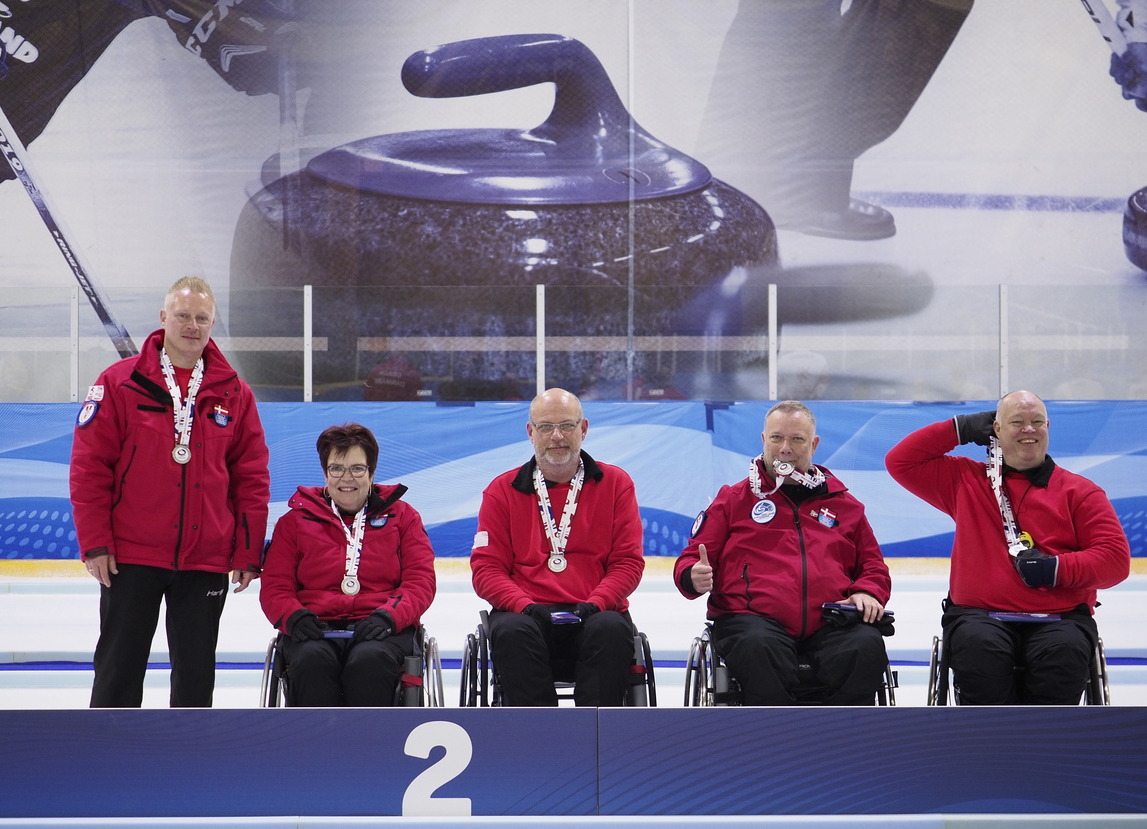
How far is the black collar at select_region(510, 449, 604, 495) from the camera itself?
2.76m

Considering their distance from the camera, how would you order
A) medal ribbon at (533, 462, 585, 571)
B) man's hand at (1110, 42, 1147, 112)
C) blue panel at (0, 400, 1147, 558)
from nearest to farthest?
medal ribbon at (533, 462, 585, 571) < blue panel at (0, 400, 1147, 558) < man's hand at (1110, 42, 1147, 112)

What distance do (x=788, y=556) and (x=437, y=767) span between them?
48.1 inches

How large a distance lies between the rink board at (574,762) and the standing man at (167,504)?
0.80m

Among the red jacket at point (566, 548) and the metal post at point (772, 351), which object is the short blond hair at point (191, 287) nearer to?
the red jacket at point (566, 548)

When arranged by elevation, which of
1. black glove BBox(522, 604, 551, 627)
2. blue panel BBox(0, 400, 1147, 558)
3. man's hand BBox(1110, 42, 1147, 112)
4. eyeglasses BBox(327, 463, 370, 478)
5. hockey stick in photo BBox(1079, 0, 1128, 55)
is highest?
hockey stick in photo BBox(1079, 0, 1128, 55)

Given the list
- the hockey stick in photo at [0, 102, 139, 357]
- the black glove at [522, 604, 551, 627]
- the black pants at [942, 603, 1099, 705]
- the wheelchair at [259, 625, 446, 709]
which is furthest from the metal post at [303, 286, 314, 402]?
the black pants at [942, 603, 1099, 705]

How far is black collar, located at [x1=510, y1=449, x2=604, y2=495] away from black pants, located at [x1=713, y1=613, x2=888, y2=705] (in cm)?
59

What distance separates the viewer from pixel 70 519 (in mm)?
5586

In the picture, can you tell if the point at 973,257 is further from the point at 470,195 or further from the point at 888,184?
the point at 470,195

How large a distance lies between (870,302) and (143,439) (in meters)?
5.07

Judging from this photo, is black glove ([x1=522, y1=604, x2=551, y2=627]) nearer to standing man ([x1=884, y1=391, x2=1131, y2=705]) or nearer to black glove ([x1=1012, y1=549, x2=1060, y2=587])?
standing man ([x1=884, y1=391, x2=1131, y2=705])

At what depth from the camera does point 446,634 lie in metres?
4.58

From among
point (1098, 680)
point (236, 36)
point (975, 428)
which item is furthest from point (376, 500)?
point (236, 36)

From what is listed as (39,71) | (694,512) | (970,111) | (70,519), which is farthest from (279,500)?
(970,111)
